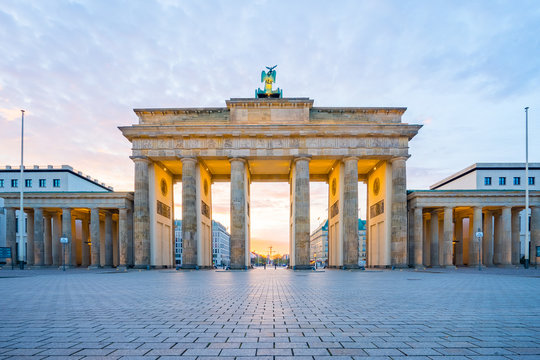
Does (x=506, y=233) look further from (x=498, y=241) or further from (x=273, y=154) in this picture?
(x=273, y=154)

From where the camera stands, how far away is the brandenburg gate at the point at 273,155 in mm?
35969

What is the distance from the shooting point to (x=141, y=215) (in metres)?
37.1

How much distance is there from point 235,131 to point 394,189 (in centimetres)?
1858

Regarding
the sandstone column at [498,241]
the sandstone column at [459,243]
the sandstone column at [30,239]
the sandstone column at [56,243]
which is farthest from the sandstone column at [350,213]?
the sandstone column at [30,239]

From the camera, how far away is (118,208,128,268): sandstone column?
1474 inches

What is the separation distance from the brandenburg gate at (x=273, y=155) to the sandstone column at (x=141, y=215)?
107 millimetres

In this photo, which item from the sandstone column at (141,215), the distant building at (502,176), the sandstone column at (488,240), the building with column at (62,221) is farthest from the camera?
the distant building at (502,176)

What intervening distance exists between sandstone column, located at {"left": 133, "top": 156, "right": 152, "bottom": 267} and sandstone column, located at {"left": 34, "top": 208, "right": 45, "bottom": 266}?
13.9 m

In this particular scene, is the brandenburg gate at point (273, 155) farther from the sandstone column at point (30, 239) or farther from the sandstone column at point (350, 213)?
the sandstone column at point (30, 239)

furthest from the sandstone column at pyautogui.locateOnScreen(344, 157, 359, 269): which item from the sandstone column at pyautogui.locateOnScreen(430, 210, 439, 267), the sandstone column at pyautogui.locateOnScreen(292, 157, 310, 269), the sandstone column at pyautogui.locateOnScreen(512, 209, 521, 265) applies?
the sandstone column at pyautogui.locateOnScreen(512, 209, 521, 265)

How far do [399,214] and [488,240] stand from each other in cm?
1786

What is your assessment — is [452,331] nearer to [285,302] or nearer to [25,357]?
[285,302]

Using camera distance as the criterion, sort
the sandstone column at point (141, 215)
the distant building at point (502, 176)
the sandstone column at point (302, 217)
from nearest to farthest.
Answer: the sandstone column at point (302, 217) < the sandstone column at point (141, 215) < the distant building at point (502, 176)

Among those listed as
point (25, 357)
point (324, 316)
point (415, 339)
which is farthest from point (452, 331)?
point (25, 357)
